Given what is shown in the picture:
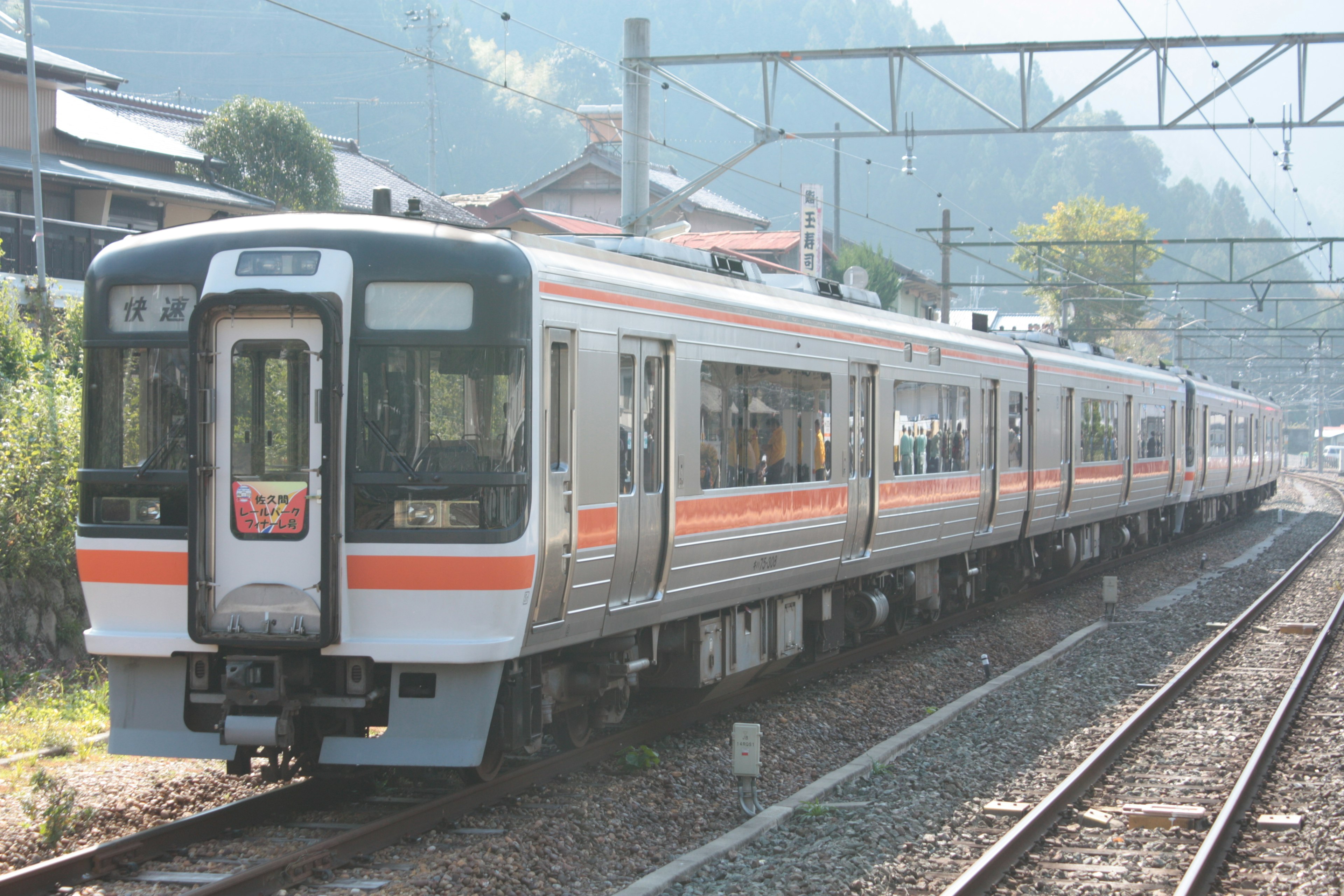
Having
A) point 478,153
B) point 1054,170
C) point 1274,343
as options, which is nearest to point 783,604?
point 478,153

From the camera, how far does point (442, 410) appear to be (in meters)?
6.27

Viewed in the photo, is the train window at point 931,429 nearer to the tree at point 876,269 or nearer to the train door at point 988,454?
the train door at point 988,454

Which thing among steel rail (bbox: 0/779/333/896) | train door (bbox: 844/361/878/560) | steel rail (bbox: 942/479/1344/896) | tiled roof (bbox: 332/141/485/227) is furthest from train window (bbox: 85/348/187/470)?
tiled roof (bbox: 332/141/485/227)

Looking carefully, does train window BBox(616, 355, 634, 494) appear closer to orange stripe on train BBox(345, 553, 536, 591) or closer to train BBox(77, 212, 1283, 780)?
train BBox(77, 212, 1283, 780)

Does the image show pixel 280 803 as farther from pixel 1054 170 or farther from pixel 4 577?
pixel 1054 170

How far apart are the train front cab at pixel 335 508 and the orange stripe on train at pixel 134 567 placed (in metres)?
0.01

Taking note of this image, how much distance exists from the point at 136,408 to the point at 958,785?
186 inches

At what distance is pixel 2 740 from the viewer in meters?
7.70

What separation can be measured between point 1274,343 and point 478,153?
5239 centimetres

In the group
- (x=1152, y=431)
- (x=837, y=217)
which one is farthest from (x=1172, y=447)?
(x=837, y=217)

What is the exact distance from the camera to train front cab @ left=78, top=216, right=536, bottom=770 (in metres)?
6.16

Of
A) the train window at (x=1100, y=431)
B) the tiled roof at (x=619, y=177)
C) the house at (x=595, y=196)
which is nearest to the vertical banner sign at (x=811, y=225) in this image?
the train window at (x=1100, y=431)

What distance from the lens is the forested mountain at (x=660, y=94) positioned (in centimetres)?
7556

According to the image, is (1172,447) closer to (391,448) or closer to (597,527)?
(597,527)
